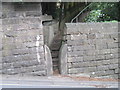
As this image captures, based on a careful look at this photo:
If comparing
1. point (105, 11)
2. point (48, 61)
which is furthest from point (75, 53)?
point (105, 11)

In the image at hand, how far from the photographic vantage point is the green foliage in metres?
10.8

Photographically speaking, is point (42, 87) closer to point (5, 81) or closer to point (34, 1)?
point (5, 81)

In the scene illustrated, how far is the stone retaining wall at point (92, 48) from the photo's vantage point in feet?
26.3

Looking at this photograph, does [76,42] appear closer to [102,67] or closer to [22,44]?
[102,67]

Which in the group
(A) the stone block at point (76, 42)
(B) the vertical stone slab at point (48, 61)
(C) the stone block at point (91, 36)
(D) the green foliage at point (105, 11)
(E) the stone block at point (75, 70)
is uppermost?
(D) the green foliage at point (105, 11)

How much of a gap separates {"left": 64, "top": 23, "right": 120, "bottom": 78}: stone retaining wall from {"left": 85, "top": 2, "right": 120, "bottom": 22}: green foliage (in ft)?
8.28

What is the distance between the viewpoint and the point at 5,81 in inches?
264

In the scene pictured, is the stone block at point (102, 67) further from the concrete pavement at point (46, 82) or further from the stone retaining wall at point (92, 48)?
the concrete pavement at point (46, 82)

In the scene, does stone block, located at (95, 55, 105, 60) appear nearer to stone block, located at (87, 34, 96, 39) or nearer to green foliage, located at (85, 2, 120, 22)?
stone block, located at (87, 34, 96, 39)

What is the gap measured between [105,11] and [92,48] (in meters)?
3.60

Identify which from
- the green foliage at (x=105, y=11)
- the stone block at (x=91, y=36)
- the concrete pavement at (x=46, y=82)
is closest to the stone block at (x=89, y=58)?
the stone block at (x=91, y=36)

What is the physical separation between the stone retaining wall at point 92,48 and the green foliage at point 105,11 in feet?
8.28

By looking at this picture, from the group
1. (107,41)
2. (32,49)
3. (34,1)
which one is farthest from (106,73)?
(34,1)

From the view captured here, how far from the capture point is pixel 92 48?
8.15m
